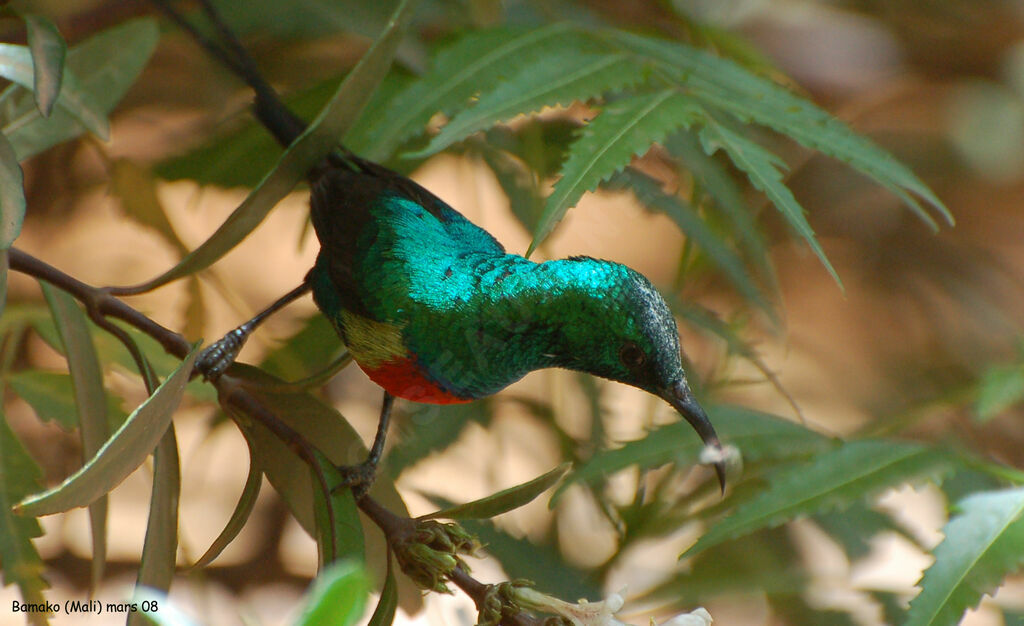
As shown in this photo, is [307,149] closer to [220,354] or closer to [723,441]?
[220,354]

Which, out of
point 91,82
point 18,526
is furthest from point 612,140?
point 18,526

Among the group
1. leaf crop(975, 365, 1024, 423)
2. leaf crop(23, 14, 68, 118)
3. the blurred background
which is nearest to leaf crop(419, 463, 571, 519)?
the blurred background

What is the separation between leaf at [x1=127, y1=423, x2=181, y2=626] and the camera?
38.0 inches

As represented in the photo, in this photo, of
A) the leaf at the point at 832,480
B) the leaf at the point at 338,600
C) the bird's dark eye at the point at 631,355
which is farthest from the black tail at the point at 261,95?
the leaf at the point at 338,600

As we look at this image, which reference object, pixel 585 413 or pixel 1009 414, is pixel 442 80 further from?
pixel 1009 414

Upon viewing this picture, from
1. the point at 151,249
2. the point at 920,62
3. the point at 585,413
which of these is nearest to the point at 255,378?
the point at 585,413

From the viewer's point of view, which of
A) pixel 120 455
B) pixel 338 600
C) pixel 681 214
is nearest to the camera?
pixel 338 600

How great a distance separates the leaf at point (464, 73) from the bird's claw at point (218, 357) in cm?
30

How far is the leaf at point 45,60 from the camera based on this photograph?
35.7 inches

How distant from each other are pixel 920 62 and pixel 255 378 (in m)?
3.59

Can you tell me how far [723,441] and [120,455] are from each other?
91cm

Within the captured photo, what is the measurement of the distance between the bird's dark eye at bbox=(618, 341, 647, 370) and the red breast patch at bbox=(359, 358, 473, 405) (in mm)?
216

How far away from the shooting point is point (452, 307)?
118 centimetres

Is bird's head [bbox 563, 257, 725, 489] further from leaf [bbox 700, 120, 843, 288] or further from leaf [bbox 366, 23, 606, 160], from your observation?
leaf [bbox 366, 23, 606, 160]
